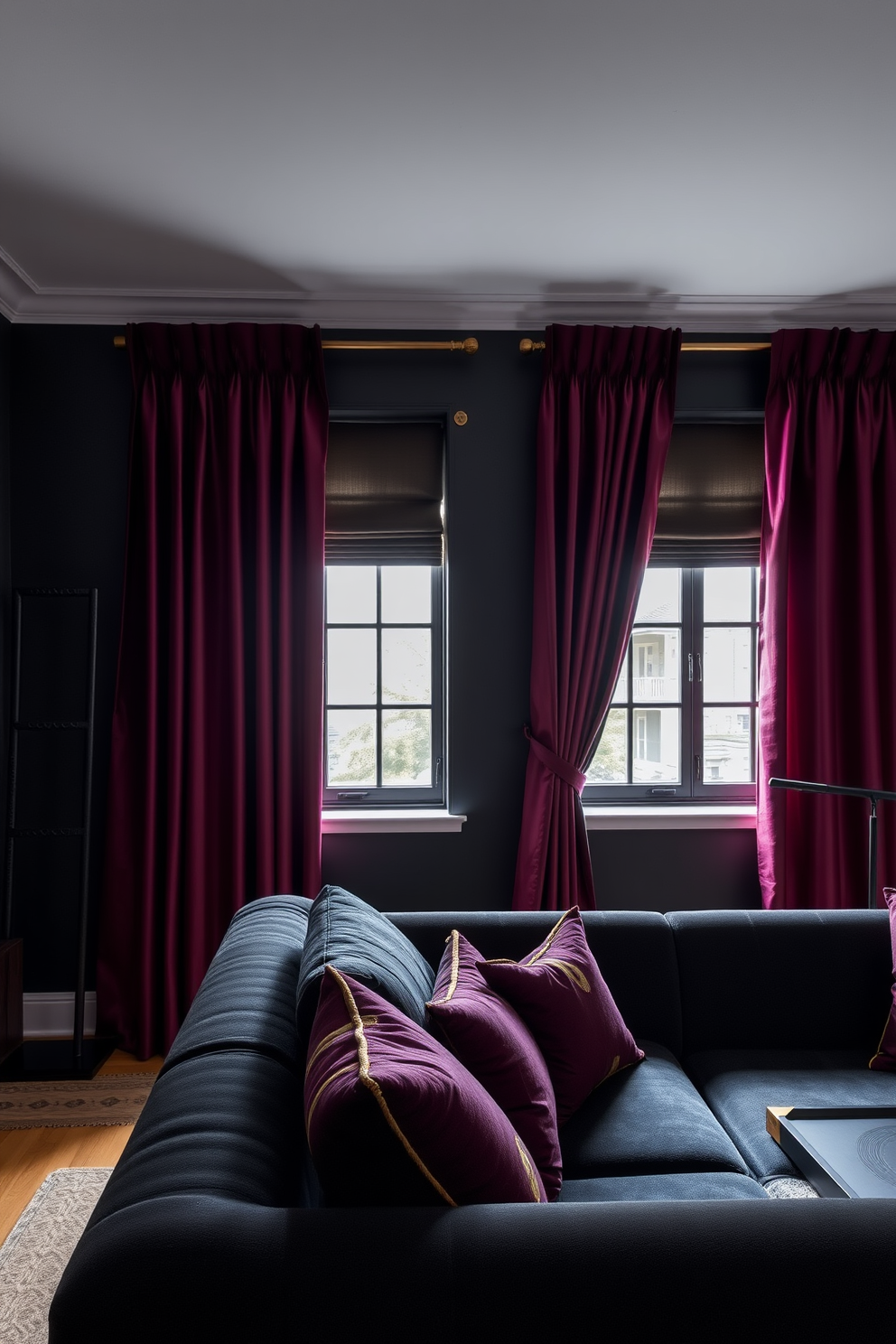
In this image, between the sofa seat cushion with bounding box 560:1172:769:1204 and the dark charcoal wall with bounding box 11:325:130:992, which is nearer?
the sofa seat cushion with bounding box 560:1172:769:1204

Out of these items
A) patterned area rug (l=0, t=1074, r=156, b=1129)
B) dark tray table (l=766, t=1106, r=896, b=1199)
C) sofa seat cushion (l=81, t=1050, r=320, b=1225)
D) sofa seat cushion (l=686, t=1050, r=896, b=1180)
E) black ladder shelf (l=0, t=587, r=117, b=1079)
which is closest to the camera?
sofa seat cushion (l=81, t=1050, r=320, b=1225)

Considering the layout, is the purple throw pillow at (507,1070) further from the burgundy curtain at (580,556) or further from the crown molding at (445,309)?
the crown molding at (445,309)

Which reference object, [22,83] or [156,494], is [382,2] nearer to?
[22,83]

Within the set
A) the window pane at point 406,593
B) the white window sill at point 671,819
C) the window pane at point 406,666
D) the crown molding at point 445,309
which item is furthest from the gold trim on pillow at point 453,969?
the crown molding at point 445,309

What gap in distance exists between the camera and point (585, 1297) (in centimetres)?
96

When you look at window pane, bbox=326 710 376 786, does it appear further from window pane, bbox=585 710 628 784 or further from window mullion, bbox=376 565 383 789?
window pane, bbox=585 710 628 784

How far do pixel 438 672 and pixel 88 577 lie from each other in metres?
1.36

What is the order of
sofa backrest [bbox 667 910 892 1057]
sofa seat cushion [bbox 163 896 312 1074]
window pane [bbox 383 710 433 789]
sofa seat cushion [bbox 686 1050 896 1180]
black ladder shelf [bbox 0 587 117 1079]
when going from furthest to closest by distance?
window pane [bbox 383 710 433 789] → black ladder shelf [bbox 0 587 117 1079] → sofa backrest [bbox 667 910 892 1057] → sofa seat cushion [bbox 686 1050 896 1180] → sofa seat cushion [bbox 163 896 312 1074]

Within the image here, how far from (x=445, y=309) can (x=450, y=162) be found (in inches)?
37.2

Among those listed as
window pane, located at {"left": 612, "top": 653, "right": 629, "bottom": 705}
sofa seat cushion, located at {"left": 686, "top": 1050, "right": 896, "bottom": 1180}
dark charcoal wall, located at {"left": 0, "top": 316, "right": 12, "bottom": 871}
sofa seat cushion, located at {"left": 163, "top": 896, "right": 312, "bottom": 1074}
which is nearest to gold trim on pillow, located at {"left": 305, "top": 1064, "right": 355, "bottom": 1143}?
sofa seat cushion, located at {"left": 163, "top": 896, "right": 312, "bottom": 1074}

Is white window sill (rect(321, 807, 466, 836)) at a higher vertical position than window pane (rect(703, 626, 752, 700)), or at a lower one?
lower

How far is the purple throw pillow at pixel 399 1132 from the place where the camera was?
107cm

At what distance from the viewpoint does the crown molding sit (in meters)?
3.27

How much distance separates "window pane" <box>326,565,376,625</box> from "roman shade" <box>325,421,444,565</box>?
0.09 m
